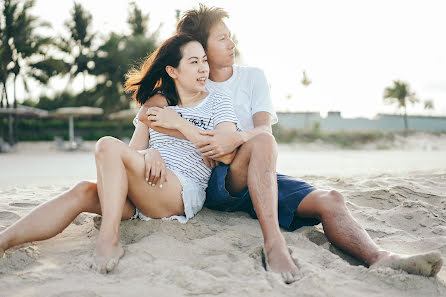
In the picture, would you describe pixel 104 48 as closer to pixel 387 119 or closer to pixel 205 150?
pixel 387 119

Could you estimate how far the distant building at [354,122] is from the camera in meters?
31.4

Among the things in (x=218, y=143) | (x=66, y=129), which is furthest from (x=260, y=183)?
(x=66, y=129)

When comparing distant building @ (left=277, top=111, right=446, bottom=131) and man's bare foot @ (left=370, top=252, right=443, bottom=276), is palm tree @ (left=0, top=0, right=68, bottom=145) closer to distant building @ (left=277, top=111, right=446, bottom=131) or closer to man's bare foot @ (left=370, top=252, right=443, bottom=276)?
distant building @ (left=277, top=111, right=446, bottom=131)

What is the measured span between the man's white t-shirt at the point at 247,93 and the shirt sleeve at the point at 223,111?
31 centimetres

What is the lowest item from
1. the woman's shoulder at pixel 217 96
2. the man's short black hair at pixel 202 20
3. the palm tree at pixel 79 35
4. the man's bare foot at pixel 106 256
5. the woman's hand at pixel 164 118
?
the man's bare foot at pixel 106 256

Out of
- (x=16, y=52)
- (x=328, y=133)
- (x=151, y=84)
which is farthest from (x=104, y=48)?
(x=151, y=84)

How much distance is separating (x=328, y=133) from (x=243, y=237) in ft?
78.7

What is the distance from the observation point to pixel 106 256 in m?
1.99

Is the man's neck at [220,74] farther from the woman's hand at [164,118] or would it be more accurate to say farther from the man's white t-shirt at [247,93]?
the woman's hand at [164,118]

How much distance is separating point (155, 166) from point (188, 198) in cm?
35

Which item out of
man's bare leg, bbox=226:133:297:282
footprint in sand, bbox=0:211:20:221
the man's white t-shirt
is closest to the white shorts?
man's bare leg, bbox=226:133:297:282

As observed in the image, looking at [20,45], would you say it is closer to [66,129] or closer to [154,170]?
[66,129]

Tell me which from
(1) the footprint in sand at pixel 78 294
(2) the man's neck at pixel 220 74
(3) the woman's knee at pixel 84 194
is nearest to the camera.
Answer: (1) the footprint in sand at pixel 78 294

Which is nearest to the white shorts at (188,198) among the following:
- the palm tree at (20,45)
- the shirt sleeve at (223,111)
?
the shirt sleeve at (223,111)
